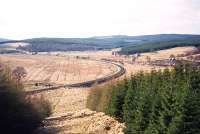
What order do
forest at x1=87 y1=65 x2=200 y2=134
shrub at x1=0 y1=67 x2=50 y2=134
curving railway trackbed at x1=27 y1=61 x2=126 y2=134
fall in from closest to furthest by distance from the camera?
forest at x1=87 y1=65 x2=200 y2=134, shrub at x1=0 y1=67 x2=50 y2=134, curving railway trackbed at x1=27 y1=61 x2=126 y2=134

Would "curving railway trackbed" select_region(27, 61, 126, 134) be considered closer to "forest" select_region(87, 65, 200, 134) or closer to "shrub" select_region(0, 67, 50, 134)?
"forest" select_region(87, 65, 200, 134)

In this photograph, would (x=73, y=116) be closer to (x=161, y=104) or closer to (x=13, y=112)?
(x=13, y=112)

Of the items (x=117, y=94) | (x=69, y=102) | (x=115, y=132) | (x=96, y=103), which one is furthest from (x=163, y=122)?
(x=69, y=102)

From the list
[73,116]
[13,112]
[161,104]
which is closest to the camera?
[161,104]

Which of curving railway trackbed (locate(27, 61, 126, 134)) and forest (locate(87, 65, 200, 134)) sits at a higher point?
forest (locate(87, 65, 200, 134))

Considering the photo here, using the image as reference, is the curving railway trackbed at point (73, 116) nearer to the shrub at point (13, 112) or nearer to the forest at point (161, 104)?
the forest at point (161, 104)

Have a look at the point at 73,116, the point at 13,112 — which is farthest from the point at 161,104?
the point at 73,116

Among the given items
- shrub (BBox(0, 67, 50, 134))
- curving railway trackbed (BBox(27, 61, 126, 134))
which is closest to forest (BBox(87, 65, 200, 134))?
curving railway trackbed (BBox(27, 61, 126, 134))

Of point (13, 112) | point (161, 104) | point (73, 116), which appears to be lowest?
point (73, 116)

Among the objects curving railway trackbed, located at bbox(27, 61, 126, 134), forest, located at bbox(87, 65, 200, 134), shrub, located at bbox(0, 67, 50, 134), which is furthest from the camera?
curving railway trackbed, located at bbox(27, 61, 126, 134)

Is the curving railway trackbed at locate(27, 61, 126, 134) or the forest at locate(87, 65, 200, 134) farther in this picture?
the curving railway trackbed at locate(27, 61, 126, 134)
